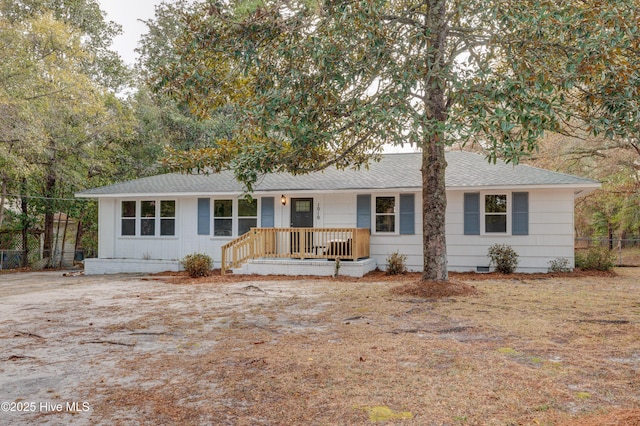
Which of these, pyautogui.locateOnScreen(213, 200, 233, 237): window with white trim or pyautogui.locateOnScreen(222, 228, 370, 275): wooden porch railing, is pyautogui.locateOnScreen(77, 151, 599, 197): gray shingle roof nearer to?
pyautogui.locateOnScreen(213, 200, 233, 237): window with white trim

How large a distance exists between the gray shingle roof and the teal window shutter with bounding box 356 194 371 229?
0.44 metres

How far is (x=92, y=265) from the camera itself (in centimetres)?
1567

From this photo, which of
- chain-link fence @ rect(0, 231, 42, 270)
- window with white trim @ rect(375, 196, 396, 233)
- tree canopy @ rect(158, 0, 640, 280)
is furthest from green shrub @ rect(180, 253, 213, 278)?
chain-link fence @ rect(0, 231, 42, 270)

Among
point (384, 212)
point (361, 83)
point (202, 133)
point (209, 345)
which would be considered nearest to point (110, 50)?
point (202, 133)

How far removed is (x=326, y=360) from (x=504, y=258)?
31.4 feet

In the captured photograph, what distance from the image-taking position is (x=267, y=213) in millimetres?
15023

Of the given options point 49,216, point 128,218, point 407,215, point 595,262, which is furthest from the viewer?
point 49,216

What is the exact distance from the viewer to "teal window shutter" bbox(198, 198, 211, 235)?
1545 centimetres

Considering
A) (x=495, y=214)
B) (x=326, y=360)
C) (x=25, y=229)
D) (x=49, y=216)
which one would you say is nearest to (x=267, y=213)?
(x=495, y=214)

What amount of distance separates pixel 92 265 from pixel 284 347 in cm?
1274

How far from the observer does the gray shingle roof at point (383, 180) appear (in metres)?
12.9

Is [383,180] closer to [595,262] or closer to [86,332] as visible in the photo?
[595,262]

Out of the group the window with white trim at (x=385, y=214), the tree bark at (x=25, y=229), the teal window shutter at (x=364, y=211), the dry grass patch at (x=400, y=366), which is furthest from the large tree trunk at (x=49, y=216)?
the dry grass patch at (x=400, y=366)

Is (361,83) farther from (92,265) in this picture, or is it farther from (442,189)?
(92,265)
